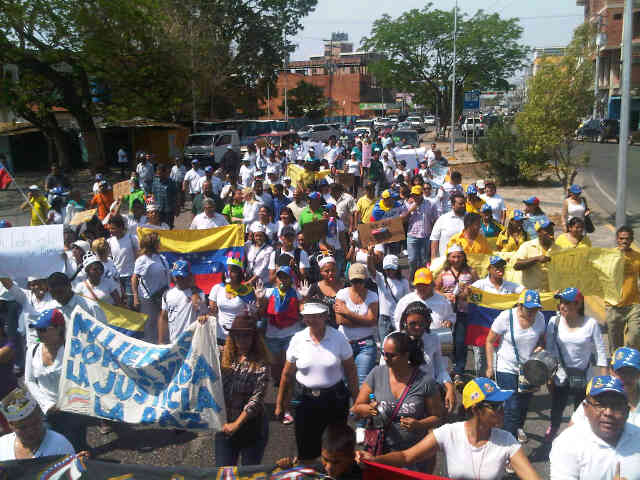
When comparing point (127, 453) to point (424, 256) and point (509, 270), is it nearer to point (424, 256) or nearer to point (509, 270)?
point (509, 270)

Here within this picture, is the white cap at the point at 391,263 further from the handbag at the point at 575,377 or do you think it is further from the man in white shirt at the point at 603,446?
the man in white shirt at the point at 603,446

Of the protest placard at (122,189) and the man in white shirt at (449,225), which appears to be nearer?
the man in white shirt at (449,225)

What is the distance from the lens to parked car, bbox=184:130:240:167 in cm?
2520

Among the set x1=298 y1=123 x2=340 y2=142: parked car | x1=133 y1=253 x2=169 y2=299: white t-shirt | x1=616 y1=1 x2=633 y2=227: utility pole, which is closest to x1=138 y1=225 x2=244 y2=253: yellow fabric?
x1=133 y1=253 x2=169 y2=299: white t-shirt

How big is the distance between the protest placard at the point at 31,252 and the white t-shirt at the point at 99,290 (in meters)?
0.50

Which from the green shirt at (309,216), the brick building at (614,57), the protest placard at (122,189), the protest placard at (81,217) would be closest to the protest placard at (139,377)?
the green shirt at (309,216)

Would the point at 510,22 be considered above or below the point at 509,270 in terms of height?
above

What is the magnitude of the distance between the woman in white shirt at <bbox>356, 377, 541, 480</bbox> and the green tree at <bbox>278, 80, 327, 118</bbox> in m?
62.8

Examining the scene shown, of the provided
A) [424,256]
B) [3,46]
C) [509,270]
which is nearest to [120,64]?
[3,46]

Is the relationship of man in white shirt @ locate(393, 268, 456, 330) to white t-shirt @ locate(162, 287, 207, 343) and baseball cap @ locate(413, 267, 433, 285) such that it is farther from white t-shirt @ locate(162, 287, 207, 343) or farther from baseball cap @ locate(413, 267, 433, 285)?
white t-shirt @ locate(162, 287, 207, 343)

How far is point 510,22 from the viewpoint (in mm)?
42906

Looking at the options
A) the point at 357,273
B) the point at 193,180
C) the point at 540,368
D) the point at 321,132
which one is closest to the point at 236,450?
the point at 357,273

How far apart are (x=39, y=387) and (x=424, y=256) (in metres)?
6.58

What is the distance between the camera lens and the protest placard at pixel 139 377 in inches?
179
